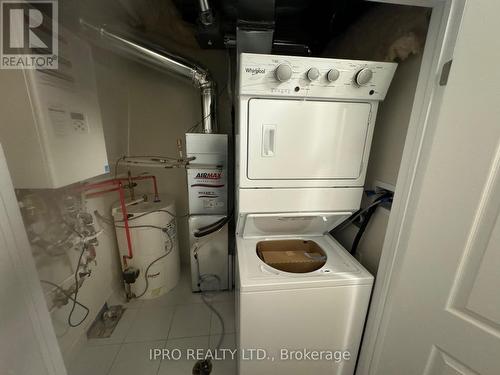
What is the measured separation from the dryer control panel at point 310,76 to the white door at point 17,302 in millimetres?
896

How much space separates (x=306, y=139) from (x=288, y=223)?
0.56 meters

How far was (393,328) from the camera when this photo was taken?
895mm

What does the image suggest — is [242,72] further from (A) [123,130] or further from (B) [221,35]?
(A) [123,130]

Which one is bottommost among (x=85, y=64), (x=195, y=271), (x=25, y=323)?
(x=195, y=271)

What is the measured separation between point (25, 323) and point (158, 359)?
122 cm

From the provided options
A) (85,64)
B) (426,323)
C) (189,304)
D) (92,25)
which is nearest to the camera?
(426,323)

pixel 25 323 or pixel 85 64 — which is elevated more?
pixel 85 64

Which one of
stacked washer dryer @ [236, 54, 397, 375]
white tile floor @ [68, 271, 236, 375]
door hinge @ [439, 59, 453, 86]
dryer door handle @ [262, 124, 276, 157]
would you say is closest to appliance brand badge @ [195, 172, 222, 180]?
stacked washer dryer @ [236, 54, 397, 375]

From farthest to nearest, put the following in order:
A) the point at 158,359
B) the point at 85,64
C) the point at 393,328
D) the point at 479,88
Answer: the point at 158,359 < the point at 85,64 < the point at 393,328 < the point at 479,88

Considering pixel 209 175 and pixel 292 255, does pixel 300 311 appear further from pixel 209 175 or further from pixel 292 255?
pixel 209 175

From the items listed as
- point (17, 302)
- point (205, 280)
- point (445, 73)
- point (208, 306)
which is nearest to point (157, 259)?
point (205, 280)

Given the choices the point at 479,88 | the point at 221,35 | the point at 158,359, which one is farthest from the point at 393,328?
the point at 221,35

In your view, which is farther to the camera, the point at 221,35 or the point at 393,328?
the point at 221,35

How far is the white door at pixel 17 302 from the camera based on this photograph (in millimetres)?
547
